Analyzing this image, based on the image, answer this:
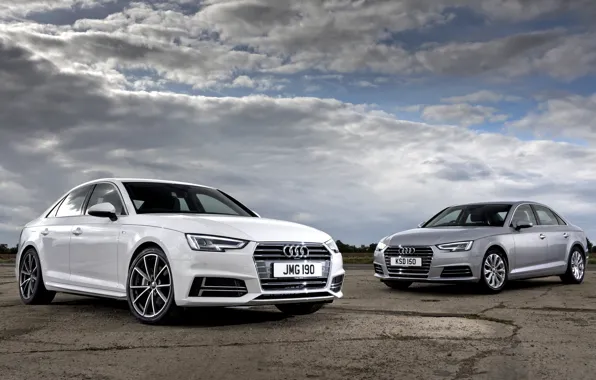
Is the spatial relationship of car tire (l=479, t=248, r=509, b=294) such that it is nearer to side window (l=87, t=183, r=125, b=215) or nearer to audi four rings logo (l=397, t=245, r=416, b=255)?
audi four rings logo (l=397, t=245, r=416, b=255)

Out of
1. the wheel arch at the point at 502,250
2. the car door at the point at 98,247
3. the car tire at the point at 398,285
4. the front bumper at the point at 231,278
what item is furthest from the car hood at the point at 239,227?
the car tire at the point at 398,285

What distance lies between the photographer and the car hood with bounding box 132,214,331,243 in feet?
24.2

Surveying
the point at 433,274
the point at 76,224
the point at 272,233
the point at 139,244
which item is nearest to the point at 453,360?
the point at 272,233

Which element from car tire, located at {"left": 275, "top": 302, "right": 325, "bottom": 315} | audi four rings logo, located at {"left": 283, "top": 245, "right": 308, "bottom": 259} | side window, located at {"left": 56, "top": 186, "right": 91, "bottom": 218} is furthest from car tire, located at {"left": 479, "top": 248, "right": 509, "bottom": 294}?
side window, located at {"left": 56, "top": 186, "right": 91, "bottom": 218}

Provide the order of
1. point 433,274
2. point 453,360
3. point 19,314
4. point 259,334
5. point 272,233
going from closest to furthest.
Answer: point 453,360 → point 259,334 → point 272,233 → point 19,314 → point 433,274

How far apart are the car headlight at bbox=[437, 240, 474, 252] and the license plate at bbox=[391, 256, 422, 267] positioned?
43 cm

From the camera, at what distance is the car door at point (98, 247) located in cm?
822

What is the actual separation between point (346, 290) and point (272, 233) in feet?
17.2

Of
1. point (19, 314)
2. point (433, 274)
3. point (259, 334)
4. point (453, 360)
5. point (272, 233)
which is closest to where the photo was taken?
point (453, 360)

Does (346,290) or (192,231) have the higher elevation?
(192,231)

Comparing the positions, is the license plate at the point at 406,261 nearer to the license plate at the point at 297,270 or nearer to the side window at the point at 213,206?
the side window at the point at 213,206

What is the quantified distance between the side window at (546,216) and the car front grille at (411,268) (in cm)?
322

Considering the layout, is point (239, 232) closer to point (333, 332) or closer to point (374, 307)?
point (333, 332)

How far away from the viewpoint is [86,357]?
5.80 meters
